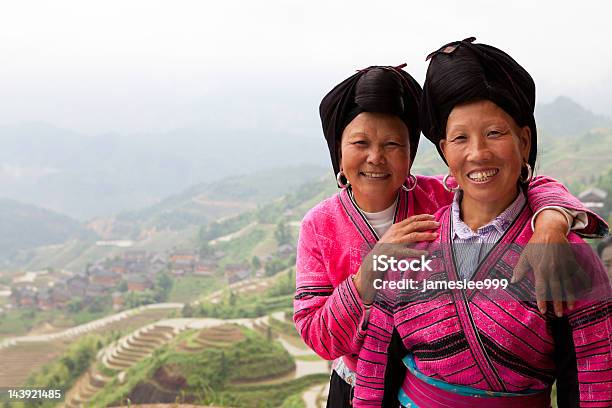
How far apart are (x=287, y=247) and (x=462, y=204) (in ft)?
74.9

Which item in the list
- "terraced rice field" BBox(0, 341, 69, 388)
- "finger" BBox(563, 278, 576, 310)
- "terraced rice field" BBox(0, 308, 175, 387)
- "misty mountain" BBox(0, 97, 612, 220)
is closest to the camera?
"finger" BBox(563, 278, 576, 310)

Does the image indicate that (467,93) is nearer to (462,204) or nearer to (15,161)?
(462,204)

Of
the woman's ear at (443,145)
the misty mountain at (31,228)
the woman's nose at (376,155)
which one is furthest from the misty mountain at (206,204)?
the woman's ear at (443,145)

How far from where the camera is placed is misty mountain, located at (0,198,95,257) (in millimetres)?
39219

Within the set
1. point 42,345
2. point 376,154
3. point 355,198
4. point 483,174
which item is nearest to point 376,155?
point 376,154

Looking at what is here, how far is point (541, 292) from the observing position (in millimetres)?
759

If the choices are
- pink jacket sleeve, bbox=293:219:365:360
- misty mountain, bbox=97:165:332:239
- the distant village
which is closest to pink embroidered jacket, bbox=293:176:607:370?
pink jacket sleeve, bbox=293:219:365:360

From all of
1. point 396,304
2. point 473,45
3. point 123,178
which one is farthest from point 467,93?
point 123,178

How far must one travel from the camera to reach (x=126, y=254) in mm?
27609

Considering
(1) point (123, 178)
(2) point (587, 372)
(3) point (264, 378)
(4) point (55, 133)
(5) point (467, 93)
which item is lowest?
(3) point (264, 378)

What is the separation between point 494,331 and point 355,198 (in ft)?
1.28

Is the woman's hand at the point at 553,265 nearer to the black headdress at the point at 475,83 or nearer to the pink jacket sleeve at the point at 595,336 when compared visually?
the pink jacket sleeve at the point at 595,336

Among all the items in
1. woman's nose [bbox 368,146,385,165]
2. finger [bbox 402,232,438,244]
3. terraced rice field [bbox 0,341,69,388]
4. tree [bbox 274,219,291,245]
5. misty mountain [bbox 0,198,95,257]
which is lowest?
terraced rice field [bbox 0,341,69,388]

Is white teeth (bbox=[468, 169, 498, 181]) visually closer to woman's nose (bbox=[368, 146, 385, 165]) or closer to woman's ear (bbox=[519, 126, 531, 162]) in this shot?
woman's ear (bbox=[519, 126, 531, 162])
